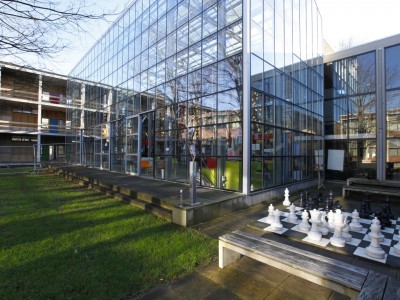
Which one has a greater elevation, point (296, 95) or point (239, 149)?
point (296, 95)

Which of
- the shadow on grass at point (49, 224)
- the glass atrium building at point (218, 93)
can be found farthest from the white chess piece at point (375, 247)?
the shadow on grass at point (49, 224)

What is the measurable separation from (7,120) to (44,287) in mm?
31503

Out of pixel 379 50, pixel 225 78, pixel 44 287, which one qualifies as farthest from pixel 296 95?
pixel 44 287

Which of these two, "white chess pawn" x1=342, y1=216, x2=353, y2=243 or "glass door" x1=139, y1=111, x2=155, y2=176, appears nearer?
"white chess pawn" x1=342, y1=216, x2=353, y2=243

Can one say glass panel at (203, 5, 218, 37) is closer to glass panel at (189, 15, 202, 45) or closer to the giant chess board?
glass panel at (189, 15, 202, 45)

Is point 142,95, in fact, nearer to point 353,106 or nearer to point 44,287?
point 44,287

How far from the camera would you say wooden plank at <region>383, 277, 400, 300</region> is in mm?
2004

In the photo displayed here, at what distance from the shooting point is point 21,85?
6.38 m

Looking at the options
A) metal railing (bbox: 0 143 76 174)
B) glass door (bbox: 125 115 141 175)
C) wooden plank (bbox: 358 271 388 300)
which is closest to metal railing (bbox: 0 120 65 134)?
metal railing (bbox: 0 143 76 174)

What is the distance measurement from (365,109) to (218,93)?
33.9 ft

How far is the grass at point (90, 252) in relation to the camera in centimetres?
307

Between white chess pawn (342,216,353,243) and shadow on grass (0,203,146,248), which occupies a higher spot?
white chess pawn (342,216,353,243)

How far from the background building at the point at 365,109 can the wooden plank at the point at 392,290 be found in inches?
483

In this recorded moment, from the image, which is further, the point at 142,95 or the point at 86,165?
the point at 86,165
